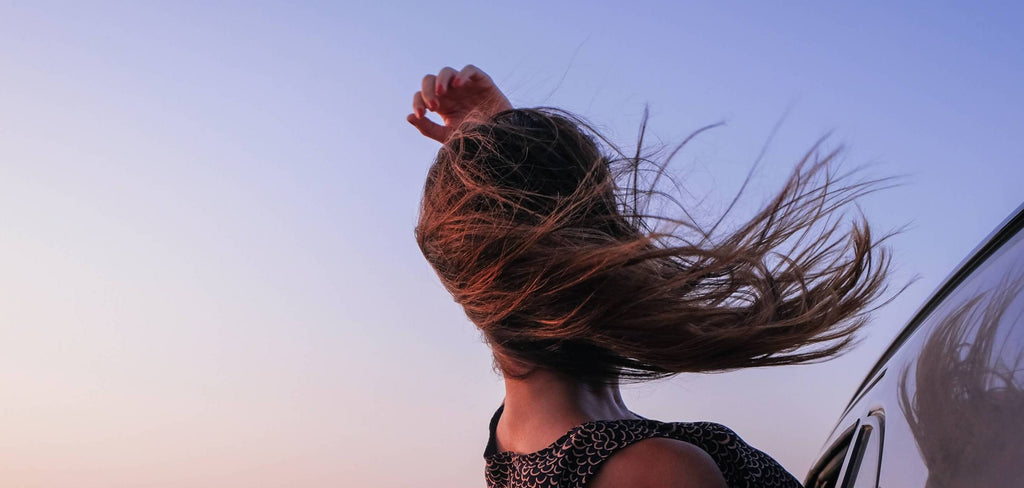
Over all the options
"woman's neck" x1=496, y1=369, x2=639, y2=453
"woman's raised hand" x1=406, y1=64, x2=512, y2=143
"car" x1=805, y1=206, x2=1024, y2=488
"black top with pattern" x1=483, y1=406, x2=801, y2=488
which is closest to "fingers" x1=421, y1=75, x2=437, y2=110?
"woman's raised hand" x1=406, y1=64, x2=512, y2=143

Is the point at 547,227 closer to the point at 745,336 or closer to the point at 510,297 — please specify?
the point at 510,297

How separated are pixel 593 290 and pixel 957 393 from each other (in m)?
1.01

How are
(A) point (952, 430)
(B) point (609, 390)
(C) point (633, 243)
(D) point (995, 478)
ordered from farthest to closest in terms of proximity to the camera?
(B) point (609, 390), (C) point (633, 243), (A) point (952, 430), (D) point (995, 478)

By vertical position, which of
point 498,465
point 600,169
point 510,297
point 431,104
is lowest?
point 498,465

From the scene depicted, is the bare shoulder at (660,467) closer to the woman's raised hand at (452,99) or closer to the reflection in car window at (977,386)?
the reflection in car window at (977,386)

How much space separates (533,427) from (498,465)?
0.21m

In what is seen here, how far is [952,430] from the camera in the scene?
0.83 meters

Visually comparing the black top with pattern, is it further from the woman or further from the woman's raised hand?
the woman's raised hand

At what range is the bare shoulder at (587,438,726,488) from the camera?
55.7 inches

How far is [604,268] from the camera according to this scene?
182cm

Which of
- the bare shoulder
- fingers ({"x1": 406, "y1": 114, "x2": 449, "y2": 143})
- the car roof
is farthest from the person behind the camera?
fingers ({"x1": 406, "y1": 114, "x2": 449, "y2": 143})

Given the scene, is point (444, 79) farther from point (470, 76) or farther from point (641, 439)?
point (641, 439)

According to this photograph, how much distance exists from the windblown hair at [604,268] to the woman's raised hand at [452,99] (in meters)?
0.45

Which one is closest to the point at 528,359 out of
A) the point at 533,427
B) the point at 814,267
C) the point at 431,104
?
the point at 533,427
